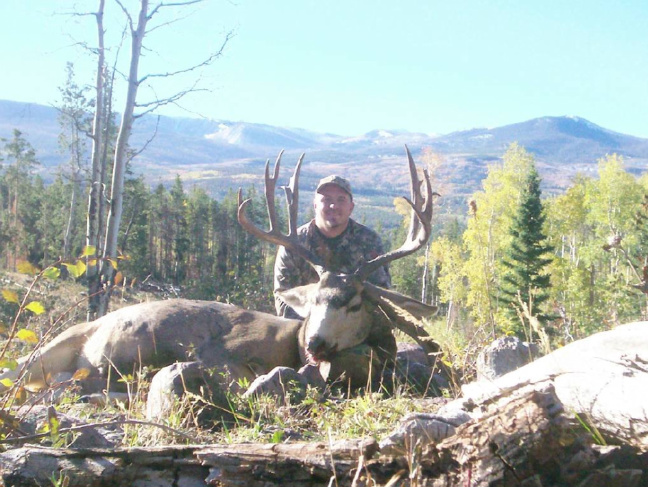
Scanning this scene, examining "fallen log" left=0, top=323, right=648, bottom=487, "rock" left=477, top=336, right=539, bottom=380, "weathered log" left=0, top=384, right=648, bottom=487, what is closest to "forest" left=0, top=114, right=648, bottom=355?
"rock" left=477, top=336, right=539, bottom=380

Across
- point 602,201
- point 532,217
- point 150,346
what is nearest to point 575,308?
point 532,217

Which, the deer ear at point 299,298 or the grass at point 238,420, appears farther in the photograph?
the deer ear at point 299,298

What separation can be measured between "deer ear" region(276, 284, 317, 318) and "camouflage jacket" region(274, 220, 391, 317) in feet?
1.55

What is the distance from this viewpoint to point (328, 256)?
770cm

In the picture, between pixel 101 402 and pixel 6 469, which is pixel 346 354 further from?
pixel 6 469

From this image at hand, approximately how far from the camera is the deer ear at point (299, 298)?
6766 mm

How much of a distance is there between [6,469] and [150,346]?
3.19 meters

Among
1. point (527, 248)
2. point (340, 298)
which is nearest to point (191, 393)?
point (340, 298)

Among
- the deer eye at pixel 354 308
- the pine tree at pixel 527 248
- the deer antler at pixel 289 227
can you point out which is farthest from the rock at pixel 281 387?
the pine tree at pixel 527 248

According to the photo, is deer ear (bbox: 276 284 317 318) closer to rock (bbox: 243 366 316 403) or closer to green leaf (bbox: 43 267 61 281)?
rock (bbox: 243 366 316 403)

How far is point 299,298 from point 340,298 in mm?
636

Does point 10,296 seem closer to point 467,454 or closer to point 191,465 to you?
point 191,465

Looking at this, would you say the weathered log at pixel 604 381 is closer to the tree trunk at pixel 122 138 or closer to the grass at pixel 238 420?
the grass at pixel 238 420

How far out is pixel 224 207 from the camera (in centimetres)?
7488
